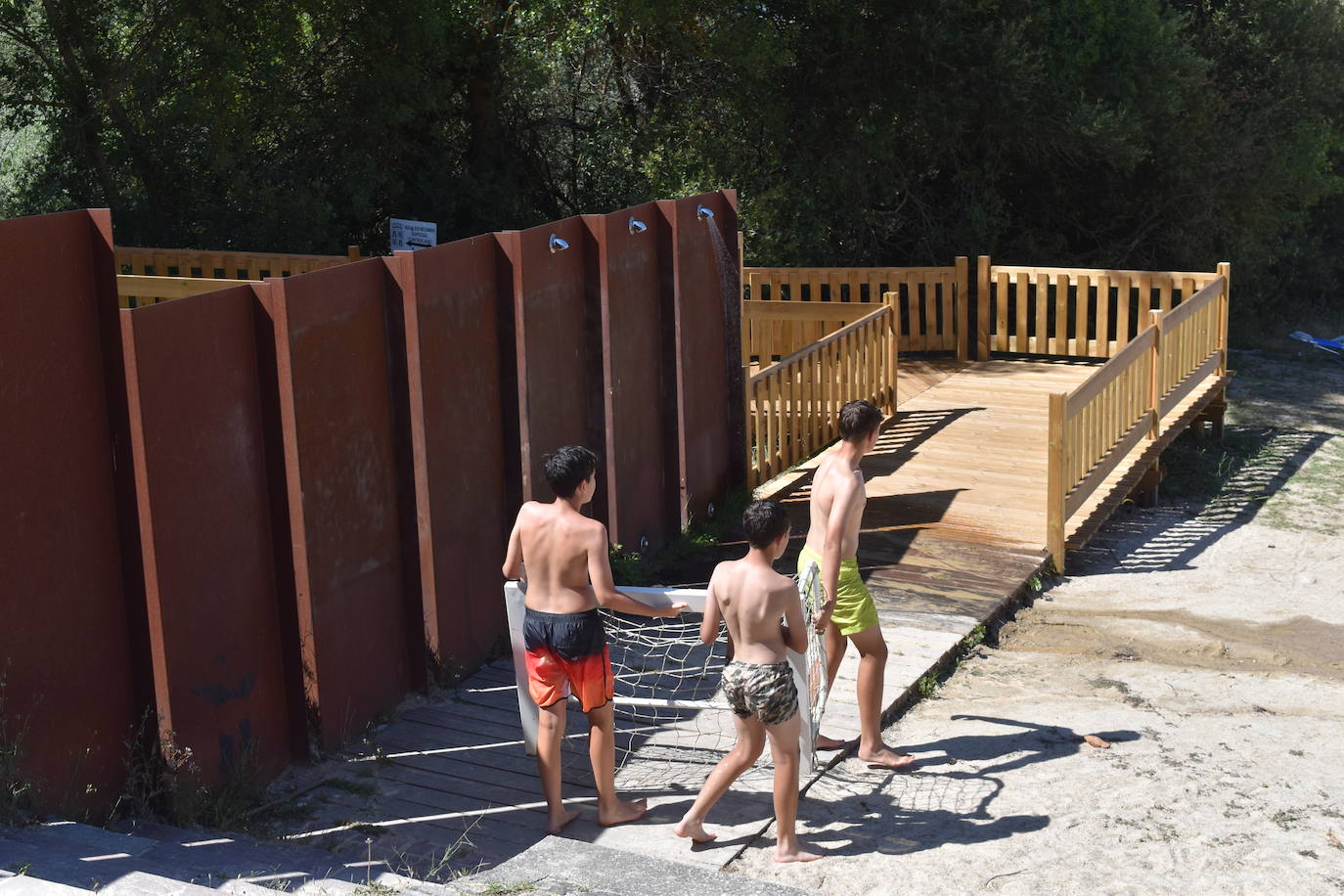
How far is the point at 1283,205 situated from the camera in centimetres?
2034

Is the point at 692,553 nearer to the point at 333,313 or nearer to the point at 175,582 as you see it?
the point at 333,313

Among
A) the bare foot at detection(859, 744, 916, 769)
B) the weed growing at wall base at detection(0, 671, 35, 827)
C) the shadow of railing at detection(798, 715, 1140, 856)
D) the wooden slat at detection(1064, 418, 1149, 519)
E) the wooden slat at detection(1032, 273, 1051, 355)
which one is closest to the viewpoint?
the weed growing at wall base at detection(0, 671, 35, 827)

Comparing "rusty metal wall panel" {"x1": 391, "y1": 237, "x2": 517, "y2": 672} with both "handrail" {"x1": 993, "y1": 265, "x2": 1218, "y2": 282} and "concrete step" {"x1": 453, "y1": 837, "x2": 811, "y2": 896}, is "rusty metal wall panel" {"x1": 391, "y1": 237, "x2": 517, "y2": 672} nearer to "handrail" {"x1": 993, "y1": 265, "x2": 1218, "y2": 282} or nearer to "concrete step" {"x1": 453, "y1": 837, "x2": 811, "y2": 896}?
"concrete step" {"x1": 453, "y1": 837, "x2": 811, "y2": 896}

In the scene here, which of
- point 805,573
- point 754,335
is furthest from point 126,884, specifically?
point 754,335

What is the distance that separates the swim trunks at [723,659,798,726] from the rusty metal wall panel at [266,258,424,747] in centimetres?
211

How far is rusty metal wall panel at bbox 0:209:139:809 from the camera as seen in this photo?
5090 mm

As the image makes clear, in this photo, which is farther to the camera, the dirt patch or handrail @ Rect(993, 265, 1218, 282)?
handrail @ Rect(993, 265, 1218, 282)

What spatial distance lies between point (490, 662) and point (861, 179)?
41.6ft

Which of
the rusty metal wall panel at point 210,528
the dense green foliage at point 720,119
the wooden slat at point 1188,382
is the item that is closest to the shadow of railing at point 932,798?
the rusty metal wall panel at point 210,528

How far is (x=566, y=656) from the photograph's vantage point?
551 cm

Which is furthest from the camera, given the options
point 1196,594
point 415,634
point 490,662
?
point 1196,594

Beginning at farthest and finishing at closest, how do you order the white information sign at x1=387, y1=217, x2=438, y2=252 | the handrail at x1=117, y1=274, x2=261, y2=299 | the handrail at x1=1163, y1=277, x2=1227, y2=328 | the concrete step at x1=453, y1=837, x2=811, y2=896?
the white information sign at x1=387, y1=217, x2=438, y2=252 → the handrail at x1=117, y1=274, x2=261, y2=299 → the handrail at x1=1163, y1=277, x2=1227, y2=328 → the concrete step at x1=453, y1=837, x2=811, y2=896

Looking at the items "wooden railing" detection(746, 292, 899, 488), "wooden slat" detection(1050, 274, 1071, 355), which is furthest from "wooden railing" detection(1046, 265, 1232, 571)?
"wooden railing" detection(746, 292, 899, 488)

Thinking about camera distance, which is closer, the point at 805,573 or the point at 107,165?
the point at 805,573
